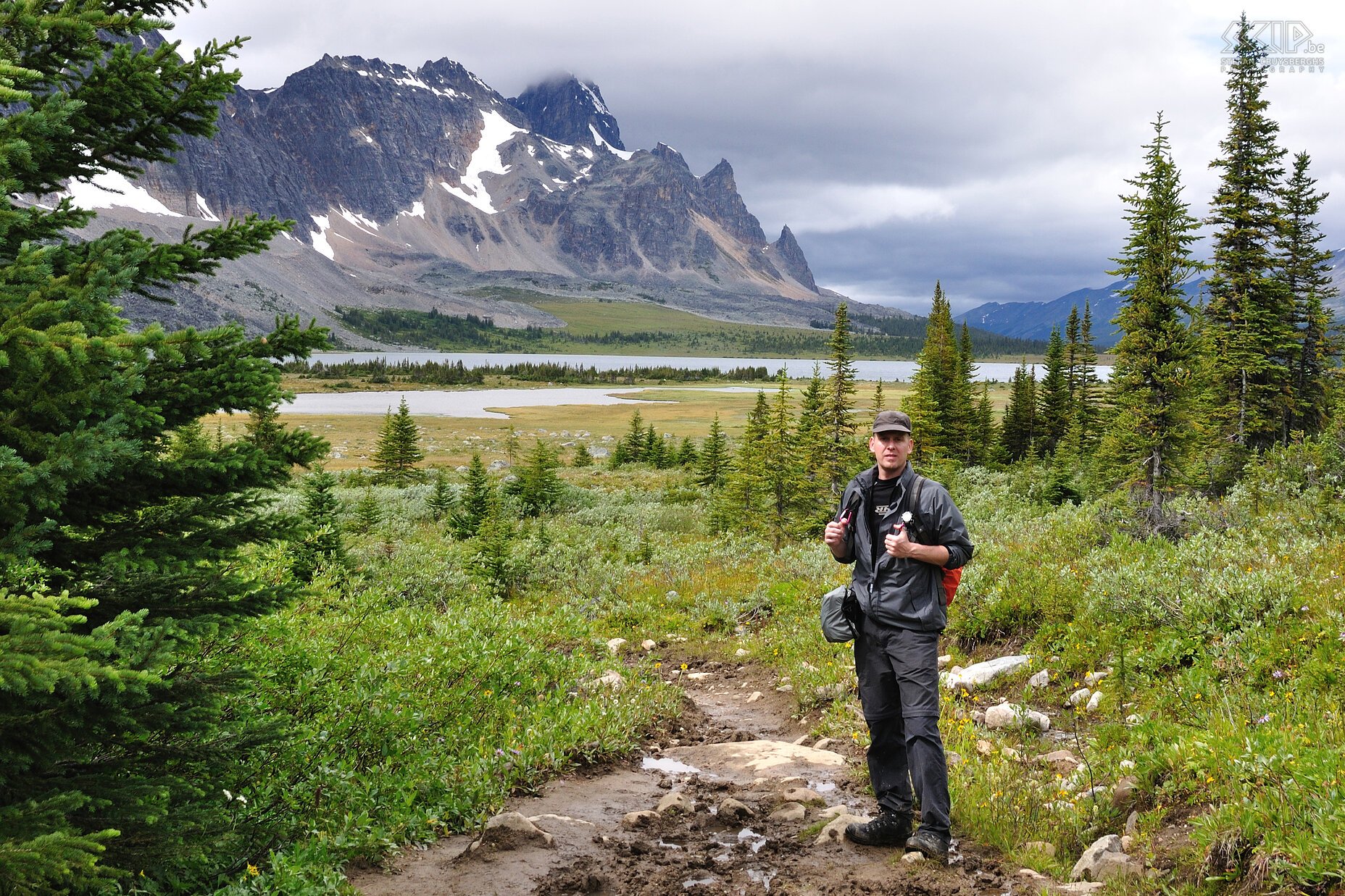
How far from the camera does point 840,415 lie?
27891 mm

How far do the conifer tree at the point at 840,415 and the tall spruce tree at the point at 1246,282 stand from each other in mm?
11990

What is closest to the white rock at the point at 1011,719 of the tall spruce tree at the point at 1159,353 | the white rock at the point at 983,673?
the white rock at the point at 983,673

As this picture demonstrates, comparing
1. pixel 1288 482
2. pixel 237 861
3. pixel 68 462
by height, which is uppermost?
pixel 68 462

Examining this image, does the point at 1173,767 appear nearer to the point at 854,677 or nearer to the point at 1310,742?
the point at 1310,742

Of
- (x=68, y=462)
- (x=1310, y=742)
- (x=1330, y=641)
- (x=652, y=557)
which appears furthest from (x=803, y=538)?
(x=68, y=462)

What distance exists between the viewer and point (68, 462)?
9.40 ft

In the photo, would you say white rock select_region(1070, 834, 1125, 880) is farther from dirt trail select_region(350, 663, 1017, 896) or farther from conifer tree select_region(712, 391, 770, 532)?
conifer tree select_region(712, 391, 770, 532)

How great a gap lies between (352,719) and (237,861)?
1738 millimetres

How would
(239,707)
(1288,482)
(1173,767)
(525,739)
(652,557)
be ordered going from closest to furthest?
(1173,767)
(239,707)
(525,739)
(1288,482)
(652,557)

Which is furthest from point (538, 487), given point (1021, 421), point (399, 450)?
point (1021, 421)

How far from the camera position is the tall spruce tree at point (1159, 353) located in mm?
16625

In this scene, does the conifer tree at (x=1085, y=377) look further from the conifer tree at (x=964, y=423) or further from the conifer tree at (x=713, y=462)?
the conifer tree at (x=713, y=462)

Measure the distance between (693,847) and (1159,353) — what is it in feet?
54.1

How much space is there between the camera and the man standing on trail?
518cm
